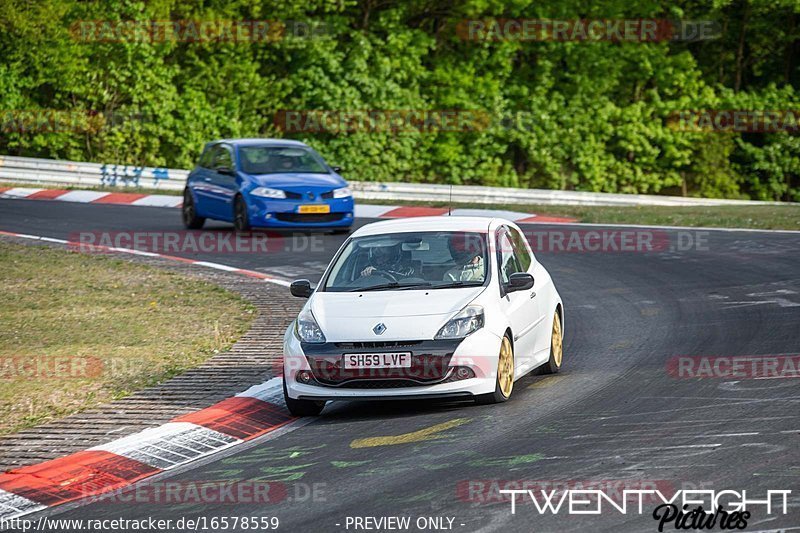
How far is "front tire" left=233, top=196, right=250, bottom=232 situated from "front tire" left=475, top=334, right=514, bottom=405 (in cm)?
1261

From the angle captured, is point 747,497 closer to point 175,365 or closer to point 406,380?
point 406,380

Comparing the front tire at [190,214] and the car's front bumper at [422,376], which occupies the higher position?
the car's front bumper at [422,376]

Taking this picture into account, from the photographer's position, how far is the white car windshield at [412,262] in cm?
1095

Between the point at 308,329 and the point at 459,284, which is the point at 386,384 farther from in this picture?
the point at 459,284

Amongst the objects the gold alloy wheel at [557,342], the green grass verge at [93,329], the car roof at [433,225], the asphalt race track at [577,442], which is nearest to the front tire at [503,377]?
the asphalt race track at [577,442]

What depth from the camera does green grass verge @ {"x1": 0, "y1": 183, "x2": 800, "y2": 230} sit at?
2384 centimetres

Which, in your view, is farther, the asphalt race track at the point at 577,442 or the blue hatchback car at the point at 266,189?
the blue hatchback car at the point at 266,189

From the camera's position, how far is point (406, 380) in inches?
393

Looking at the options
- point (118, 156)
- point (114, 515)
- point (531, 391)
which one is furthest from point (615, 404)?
point (118, 156)

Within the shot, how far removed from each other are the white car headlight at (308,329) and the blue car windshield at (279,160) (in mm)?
12885

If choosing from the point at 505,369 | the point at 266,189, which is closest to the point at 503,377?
the point at 505,369

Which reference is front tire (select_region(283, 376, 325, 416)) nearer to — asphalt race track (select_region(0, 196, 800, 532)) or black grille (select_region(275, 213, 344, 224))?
asphalt race track (select_region(0, 196, 800, 532))

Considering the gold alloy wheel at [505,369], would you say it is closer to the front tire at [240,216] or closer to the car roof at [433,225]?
the car roof at [433,225]

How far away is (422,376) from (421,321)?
17.0 inches
